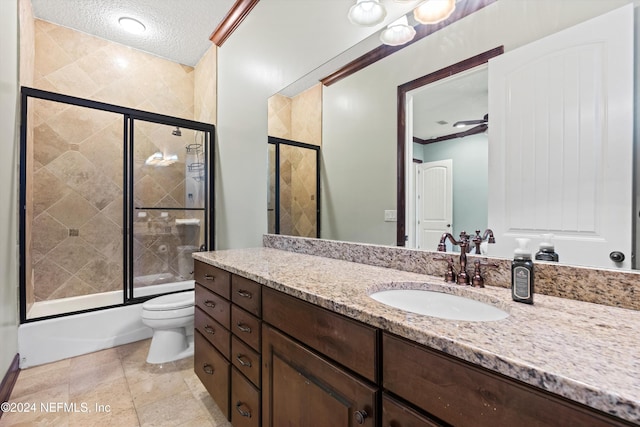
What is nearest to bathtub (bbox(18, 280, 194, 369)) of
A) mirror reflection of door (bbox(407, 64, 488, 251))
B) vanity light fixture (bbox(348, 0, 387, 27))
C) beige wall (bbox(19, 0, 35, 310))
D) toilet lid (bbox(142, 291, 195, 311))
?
beige wall (bbox(19, 0, 35, 310))

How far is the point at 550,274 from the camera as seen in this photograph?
89cm

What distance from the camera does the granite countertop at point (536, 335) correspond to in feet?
1.38

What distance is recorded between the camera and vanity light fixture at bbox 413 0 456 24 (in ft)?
3.84

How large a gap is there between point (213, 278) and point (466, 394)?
129 centimetres

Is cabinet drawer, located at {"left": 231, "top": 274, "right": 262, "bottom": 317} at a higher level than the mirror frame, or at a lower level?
lower

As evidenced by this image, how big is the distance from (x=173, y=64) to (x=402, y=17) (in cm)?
290

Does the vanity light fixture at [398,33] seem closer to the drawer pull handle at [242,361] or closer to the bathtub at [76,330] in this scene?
the drawer pull handle at [242,361]

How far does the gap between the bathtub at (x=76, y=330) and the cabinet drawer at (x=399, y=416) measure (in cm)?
249

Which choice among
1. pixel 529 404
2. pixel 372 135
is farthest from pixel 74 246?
pixel 529 404

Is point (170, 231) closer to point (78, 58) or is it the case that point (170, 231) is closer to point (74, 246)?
point (74, 246)

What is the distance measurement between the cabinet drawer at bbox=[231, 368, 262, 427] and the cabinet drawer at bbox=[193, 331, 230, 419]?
0.06 m

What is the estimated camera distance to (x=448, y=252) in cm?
115

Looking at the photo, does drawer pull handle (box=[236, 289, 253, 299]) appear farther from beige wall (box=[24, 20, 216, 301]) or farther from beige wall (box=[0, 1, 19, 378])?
beige wall (box=[24, 20, 216, 301])

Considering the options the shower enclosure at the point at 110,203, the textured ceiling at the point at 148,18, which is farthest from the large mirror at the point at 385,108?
the shower enclosure at the point at 110,203
